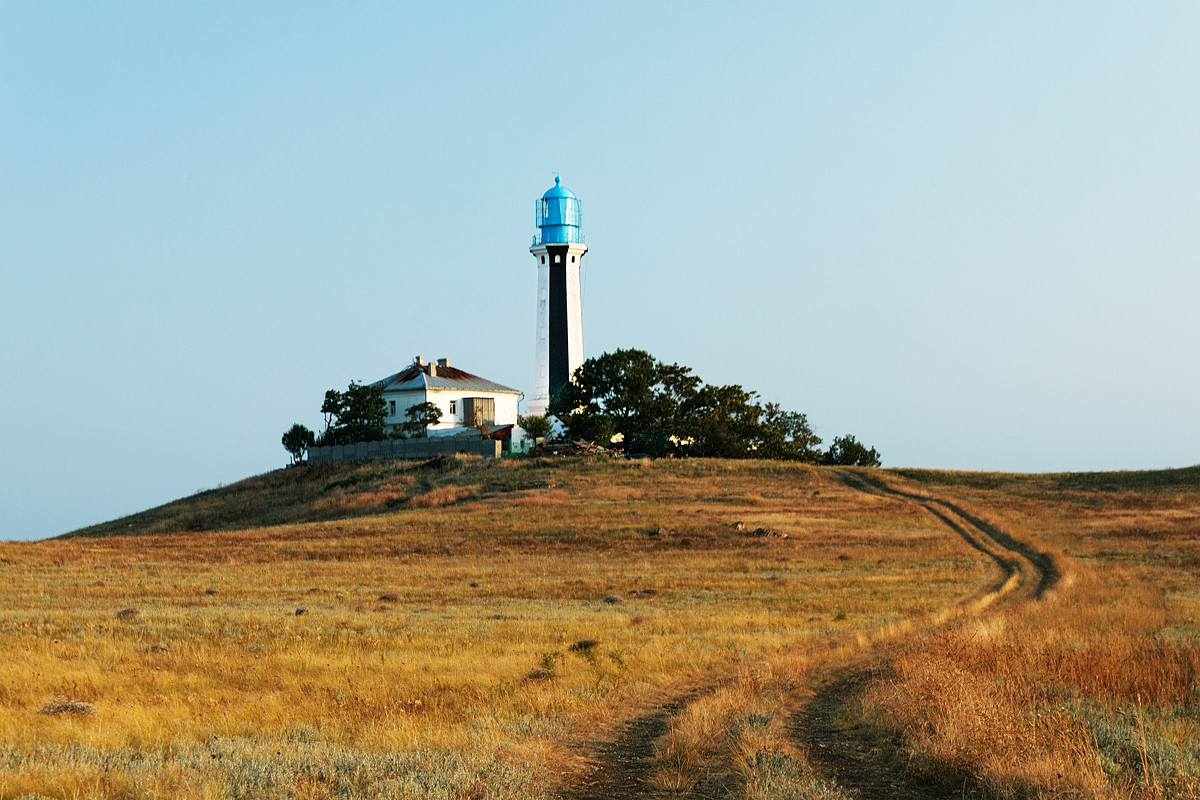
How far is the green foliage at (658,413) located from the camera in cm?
8294

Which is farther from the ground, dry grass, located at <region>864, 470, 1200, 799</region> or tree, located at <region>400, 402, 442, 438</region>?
tree, located at <region>400, 402, 442, 438</region>

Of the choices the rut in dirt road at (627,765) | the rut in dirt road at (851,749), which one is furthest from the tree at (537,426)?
the rut in dirt road at (627,765)

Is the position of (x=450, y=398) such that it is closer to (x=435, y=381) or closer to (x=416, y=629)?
(x=435, y=381)

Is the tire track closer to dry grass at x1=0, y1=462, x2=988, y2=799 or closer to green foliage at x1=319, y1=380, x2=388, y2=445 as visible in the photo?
dry grass at x1=0, y1=462, x2=988, y2=799

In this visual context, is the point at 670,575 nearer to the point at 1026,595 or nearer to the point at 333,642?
the point at 1026,595

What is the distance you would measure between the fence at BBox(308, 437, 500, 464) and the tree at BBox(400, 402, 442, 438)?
699 cm

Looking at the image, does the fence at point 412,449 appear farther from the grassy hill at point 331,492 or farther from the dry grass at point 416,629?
the dry grass at point 416,629

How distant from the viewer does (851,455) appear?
95.5m

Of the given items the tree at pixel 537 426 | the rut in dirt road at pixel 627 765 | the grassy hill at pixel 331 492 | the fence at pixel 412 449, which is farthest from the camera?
the tree at pixel 537 426

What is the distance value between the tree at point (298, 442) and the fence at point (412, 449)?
223 inches

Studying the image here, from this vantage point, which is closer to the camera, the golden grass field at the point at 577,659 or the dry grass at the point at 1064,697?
the dry grass at the point at 1064,697

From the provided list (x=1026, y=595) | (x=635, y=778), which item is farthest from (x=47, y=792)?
(x=1026, y=595)

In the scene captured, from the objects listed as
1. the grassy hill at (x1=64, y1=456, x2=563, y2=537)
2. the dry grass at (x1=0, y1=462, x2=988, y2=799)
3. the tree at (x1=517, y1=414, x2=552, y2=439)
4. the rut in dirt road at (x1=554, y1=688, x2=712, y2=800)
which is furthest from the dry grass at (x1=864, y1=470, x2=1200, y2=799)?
the tree at (x1=517, y1=414, x2=552, y2=439)

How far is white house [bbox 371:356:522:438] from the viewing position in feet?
319
